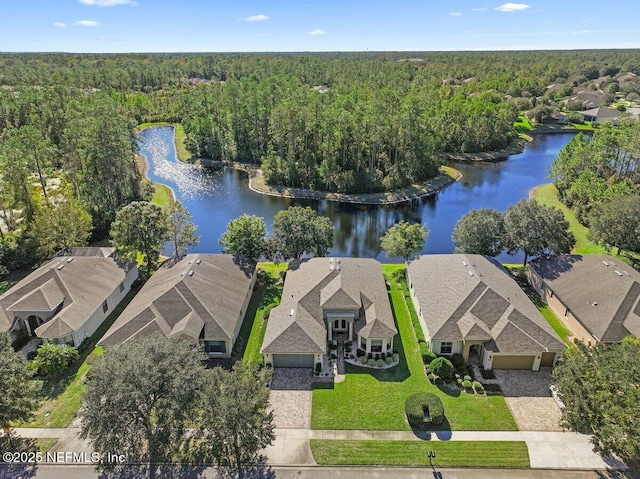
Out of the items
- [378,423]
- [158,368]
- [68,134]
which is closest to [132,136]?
[68,134]

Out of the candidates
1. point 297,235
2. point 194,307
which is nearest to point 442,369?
point 194,307

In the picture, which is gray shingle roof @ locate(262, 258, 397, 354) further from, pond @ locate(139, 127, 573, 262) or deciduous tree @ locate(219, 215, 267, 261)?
pond @ locate(139, 127, 573, 262)

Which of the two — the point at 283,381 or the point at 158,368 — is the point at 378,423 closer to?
the point at 283,381

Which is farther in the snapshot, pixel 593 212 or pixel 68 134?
pixel 68 134

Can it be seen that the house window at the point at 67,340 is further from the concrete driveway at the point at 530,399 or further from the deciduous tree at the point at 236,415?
the concrete driveway at the point at 530,399

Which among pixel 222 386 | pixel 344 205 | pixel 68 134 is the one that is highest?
pixel 68 134

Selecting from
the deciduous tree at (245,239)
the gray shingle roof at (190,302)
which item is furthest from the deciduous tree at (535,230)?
the gray shingle roof at (190,302)

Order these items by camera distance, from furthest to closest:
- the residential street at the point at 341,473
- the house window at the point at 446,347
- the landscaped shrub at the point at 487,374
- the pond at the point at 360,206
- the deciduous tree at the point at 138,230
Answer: the pond at the point at 360,206
the deciduous tree at the point at 138,230
the house window at the point at 446,347
the landscaped shrub at the point at 487,374
the residential street at the point at 341,473
